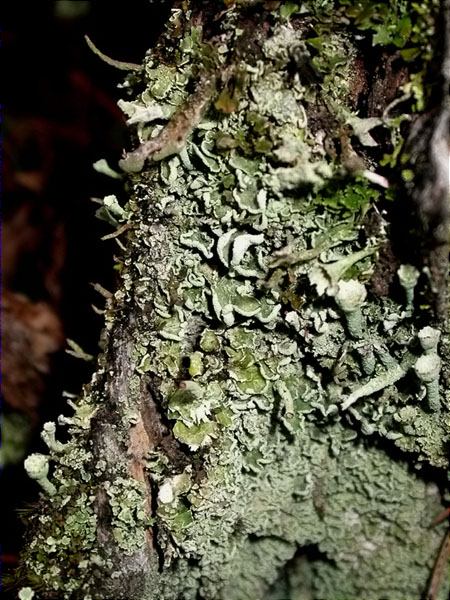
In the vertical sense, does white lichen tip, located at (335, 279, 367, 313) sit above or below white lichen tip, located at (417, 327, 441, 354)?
above

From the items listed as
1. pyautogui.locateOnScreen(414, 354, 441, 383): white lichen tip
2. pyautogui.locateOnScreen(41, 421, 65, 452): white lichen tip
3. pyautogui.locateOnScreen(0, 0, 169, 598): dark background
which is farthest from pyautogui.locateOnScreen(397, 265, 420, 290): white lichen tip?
pyautogui.locateOnScreen(0, 0, 169, 598): dark background

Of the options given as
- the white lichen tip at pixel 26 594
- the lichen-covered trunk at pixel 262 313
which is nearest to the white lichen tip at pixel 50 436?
the lichen-covered trunk at pixel 262 313

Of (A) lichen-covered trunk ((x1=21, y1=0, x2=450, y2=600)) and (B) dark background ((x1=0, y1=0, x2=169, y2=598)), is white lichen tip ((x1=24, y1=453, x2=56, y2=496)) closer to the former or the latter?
(A) lichen-covered trunk ((x1=21, y1=0, x2=450, y2=600))

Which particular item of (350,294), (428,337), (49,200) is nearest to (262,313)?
(350,294)

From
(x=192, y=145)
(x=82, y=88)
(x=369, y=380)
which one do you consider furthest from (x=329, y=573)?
(x=82, y=88)

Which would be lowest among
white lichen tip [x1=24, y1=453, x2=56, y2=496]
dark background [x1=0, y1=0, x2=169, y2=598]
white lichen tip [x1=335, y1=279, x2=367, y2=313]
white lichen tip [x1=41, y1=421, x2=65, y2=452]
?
white lichen tip [x1=24, y1=453, x2=56, y2=496]

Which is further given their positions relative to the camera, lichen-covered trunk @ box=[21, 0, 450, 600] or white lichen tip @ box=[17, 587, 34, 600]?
white lichen tip @ box=[17, 587, 34, 600]

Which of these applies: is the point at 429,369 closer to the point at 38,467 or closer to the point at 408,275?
the point at 408,275
